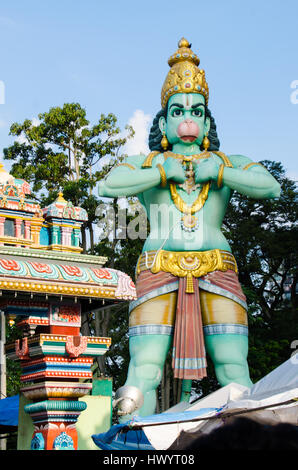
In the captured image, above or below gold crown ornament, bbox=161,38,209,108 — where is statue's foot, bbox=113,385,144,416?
below

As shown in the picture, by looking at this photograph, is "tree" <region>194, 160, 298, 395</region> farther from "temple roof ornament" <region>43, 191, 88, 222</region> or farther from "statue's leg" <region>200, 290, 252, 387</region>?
"temple roof ornament" <region>43, 191, 88, 222</region>

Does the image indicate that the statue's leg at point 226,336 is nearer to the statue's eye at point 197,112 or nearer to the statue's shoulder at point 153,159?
the statue's shoulder at point 153,159

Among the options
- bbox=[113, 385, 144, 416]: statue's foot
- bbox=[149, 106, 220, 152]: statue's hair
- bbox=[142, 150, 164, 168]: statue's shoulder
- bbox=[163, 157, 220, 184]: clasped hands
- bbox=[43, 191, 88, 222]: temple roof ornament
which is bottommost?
bbox=[113, 385, 144, 416]: statue's foot

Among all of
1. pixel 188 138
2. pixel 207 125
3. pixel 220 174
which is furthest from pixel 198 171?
pixel 207 125

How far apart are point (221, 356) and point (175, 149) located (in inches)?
113

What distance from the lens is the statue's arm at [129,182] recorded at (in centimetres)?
998

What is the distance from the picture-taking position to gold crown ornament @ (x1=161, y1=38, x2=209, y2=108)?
1057 centimetres

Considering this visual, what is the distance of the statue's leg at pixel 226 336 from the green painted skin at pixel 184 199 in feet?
0.04

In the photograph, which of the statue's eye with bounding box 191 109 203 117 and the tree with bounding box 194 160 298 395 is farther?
the tree with bounding box 194 160 298 395

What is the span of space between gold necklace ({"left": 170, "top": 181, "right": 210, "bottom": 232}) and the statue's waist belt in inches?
14.2

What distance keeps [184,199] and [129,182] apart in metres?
0.85

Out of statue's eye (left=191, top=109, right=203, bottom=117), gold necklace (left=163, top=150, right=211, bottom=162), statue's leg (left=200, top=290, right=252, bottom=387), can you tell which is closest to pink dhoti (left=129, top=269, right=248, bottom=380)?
statue's leg (left=200, top=290, right=252, bottom=387)

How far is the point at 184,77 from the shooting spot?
10.6m
